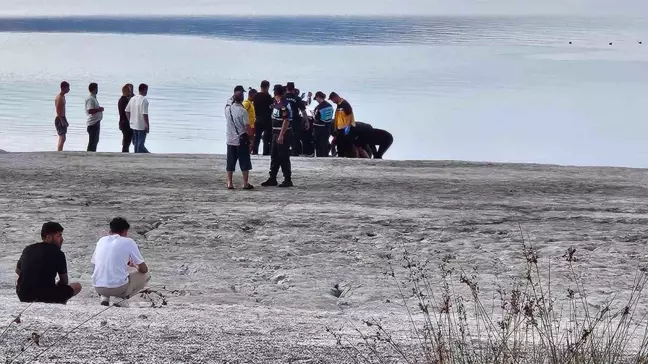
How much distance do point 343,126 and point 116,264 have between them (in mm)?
10905

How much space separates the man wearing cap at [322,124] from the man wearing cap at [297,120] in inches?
8.7

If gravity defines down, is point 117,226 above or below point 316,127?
below

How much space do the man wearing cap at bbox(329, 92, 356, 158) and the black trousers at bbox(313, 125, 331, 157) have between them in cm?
19

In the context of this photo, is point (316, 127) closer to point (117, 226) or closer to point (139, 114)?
point (139, 114)

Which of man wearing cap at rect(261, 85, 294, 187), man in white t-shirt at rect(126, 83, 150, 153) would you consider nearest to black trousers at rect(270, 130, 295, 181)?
man wearing cap at rect(261, 85, 294, 187)

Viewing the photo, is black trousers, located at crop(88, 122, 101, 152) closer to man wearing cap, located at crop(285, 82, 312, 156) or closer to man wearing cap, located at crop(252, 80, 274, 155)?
man wearing cap, located at crop(252, 80, 274, 155)

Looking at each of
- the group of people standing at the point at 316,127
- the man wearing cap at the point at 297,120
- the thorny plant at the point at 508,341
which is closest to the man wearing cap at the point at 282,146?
the group of people standing at the point at 316,127

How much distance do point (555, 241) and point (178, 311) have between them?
17.9 feet

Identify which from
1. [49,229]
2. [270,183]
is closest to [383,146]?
[270,183]

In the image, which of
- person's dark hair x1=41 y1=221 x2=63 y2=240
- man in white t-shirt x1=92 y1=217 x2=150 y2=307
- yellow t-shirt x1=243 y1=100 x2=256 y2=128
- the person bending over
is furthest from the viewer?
the person bending over

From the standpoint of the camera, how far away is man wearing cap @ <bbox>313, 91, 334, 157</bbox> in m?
20.6

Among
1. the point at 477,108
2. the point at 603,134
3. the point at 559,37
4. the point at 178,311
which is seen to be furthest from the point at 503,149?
the point at 559,37

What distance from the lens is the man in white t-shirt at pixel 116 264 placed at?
1017cm

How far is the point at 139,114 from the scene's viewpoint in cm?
2045
